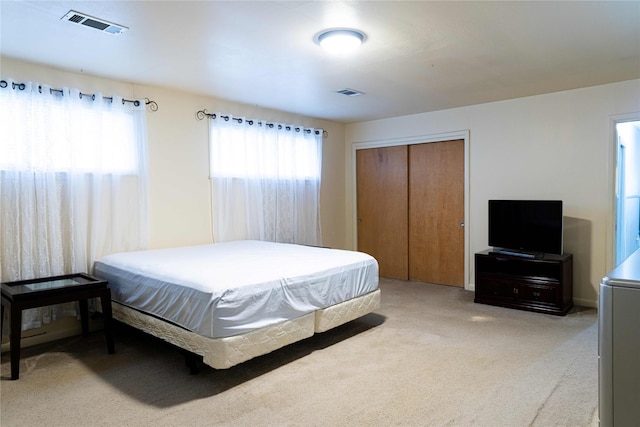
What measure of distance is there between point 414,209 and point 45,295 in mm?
4329

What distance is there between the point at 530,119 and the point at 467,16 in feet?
8.48

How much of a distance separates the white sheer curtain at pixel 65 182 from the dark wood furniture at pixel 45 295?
239 mm

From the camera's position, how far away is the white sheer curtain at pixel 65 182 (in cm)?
319

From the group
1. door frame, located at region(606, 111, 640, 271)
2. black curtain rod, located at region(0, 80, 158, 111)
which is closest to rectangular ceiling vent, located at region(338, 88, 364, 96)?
→ black curtain rod, located at region(0, 80, 158, 111)

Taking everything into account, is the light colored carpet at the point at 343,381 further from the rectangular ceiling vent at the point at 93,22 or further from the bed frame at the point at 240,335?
the rectangular ceiling vent at the point at 93,22

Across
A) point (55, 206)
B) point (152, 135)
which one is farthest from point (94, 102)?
point (55, 206)

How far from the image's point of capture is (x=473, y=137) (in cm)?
502

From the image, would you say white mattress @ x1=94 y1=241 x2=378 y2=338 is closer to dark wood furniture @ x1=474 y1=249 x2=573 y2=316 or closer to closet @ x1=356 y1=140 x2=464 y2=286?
dark wood furniture @ x1=474 y1=249 x2=573 y2=316

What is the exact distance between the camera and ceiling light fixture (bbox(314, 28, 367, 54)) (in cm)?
264

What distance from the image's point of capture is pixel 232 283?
262cm

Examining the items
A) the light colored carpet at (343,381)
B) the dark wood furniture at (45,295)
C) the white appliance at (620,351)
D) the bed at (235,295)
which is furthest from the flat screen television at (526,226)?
the dark wood furniture at (45,295)

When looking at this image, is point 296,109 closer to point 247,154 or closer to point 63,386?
point 247,154

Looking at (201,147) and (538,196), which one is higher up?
(201,147)

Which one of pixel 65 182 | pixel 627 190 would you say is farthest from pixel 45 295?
pixel 627 190
